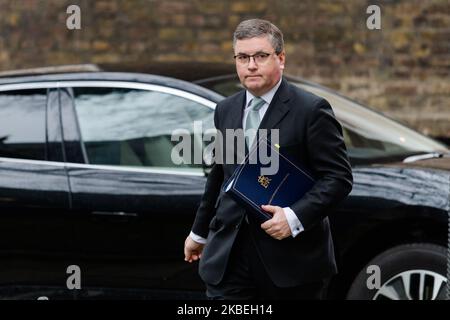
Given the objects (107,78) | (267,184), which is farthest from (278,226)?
(107,78)

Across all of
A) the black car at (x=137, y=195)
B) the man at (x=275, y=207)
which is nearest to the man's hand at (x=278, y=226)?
the man at (x=275, y=207)

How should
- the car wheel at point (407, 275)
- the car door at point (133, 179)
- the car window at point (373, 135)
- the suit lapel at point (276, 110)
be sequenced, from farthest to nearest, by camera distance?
the car window at point (373, 135) < the car door at point (133, 179) < the car wheel at point (407, 275) < the suit lapel at point (276, 110)

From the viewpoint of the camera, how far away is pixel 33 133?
229 inches

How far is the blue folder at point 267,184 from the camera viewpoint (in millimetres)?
3869

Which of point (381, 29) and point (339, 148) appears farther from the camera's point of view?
point (381, 29)

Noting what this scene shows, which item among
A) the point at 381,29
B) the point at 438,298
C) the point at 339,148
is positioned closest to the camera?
the point at 339,148

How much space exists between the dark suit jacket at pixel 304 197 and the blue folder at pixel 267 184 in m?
0.05

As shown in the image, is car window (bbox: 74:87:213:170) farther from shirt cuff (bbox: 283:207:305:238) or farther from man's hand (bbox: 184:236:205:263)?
shirt cuff (bbox: 283:207:305:238)

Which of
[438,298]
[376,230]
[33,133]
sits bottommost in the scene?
[438,298]

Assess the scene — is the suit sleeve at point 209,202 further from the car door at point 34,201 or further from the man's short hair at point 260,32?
the car door at point 34,201

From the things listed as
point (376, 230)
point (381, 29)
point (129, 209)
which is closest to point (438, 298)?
point (376, 230)

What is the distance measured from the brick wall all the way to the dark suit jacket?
278 inches
